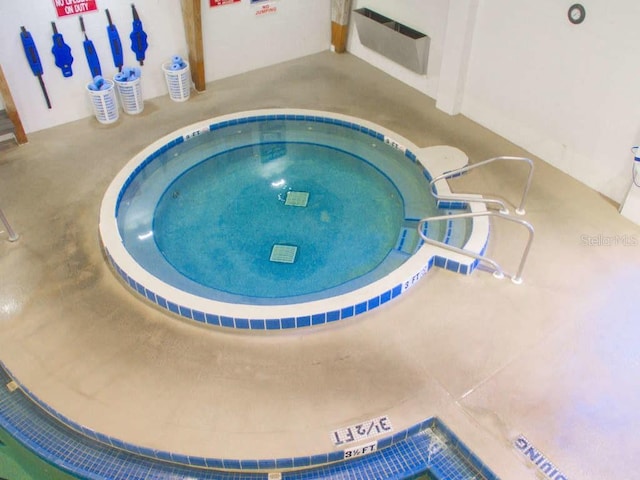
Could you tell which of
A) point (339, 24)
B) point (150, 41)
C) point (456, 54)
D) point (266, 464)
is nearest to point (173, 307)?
point (266, 464)

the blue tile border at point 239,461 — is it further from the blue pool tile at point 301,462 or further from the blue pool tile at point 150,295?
the blue pool tile at point 150,295

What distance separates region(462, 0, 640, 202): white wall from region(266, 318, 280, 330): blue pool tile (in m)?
3.50

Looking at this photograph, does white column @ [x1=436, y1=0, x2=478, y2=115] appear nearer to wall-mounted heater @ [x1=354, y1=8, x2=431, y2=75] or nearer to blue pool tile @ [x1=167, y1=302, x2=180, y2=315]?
wall-mounted heater @ [x1=354, y1=8, x2=431, y2=75]

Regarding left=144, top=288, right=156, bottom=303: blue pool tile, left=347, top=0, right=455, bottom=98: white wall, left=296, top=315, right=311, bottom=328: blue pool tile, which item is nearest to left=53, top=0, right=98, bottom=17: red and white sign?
left=347, top=0, right=455, bottom=98: white wall

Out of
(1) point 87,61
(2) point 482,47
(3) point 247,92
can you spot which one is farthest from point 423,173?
(1) point 87,61

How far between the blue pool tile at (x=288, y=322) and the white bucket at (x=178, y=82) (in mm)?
3911

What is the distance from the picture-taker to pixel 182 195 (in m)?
5.72

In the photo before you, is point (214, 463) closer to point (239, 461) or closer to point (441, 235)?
point (239, 461)

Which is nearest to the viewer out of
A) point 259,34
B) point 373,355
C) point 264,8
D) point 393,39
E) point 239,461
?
point 239,461

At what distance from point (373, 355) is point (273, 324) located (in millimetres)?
775

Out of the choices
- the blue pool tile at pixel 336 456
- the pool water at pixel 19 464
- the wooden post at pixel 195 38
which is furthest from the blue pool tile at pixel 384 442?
the wooden post at pixel 195 38

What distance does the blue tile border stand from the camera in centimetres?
341

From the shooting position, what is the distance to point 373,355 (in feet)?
13.1

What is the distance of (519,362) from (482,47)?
3.66 metres
